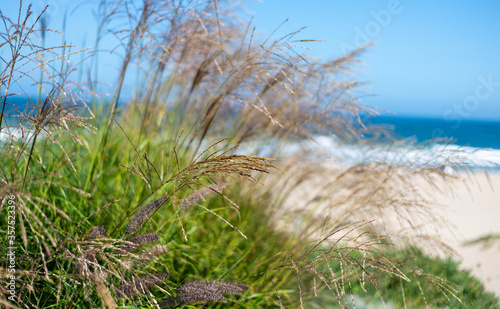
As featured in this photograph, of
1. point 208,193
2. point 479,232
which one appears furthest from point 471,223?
point 208,193

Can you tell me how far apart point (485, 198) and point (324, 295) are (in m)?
8.12

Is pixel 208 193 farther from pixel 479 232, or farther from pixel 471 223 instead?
pixel 471 223

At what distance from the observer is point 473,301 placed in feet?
10.3

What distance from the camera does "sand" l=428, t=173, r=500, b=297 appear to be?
146 inches

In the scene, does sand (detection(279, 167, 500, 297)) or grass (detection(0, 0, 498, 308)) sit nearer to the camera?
grass (detection(0, 0, 498, 308))

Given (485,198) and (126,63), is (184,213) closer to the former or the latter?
(126,63)

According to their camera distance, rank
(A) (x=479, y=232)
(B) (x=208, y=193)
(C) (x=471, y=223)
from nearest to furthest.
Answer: (B) (x=208, y=193)
(A) (x=479, y=232)
(C) (x=471, y=223)

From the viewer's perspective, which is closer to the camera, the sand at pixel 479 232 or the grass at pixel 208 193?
the grass at pixel 208 193

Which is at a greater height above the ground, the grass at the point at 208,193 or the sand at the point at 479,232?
the grass at the point at 208,193

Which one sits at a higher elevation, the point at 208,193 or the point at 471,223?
the point at 208,193

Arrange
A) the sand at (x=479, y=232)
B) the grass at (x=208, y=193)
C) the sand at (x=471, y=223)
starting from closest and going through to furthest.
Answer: the grass at (x=208, y=193) → the sand at (x=471, y=223) → the sand at (x=479, y=232)

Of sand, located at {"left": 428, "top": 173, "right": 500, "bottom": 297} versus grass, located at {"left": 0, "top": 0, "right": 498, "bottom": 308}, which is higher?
grass, located at {"left": 0, "top": 0, "right": 498, "bottom": 308}

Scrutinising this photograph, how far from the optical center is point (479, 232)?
5.66 metres

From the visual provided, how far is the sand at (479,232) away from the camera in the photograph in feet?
12.2
